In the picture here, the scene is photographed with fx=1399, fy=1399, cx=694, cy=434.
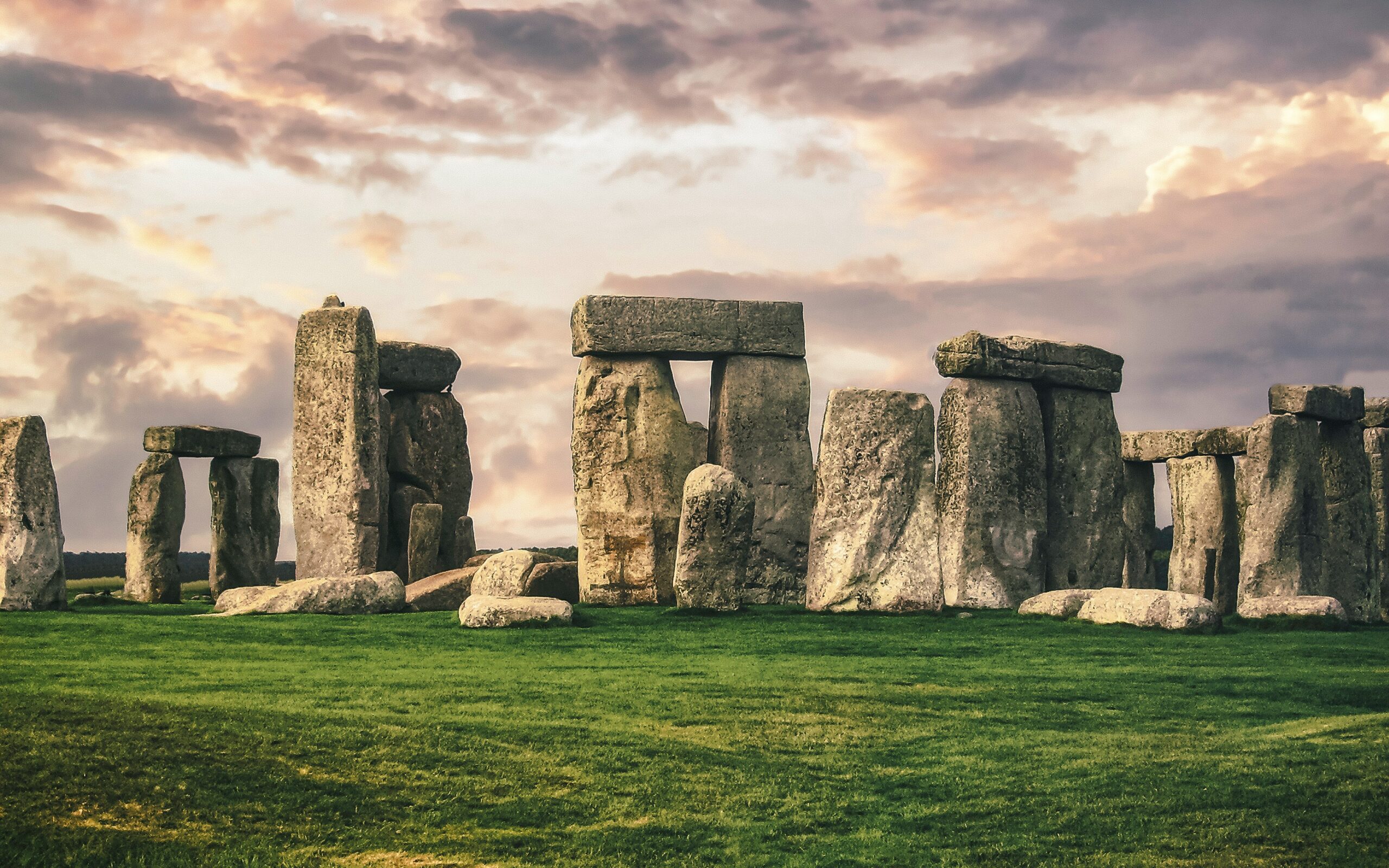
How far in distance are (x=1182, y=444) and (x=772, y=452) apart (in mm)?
6864

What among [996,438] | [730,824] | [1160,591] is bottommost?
[730,824]

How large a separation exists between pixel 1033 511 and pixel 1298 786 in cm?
1049

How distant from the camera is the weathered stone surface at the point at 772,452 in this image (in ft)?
59.2

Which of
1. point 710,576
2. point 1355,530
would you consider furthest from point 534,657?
point 1355,530

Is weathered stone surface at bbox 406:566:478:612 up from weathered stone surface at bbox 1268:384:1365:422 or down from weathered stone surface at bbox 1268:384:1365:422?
down

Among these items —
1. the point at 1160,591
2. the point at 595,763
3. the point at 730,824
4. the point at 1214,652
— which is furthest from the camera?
the point at 1160,591

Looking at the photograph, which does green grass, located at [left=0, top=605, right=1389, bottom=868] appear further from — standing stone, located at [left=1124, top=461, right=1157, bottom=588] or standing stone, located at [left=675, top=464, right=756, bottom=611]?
standing stone, located at [left=1124, top=461, right=1157, bottom=588]

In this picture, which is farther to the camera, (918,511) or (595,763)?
(918,511)

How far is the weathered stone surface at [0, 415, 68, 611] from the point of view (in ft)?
48.6

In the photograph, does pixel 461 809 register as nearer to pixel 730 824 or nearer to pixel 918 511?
pixel 730 824

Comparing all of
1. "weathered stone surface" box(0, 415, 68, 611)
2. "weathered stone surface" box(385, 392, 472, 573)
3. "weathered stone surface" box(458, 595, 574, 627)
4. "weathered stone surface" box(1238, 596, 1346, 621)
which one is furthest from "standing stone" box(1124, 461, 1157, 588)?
"weathered stone surface" box(0, 415, 68, 611)

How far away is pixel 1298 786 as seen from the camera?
25.2 feet

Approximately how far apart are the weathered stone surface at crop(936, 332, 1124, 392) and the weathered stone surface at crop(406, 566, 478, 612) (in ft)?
21.7

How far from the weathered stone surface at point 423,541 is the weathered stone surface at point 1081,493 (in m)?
8.11
